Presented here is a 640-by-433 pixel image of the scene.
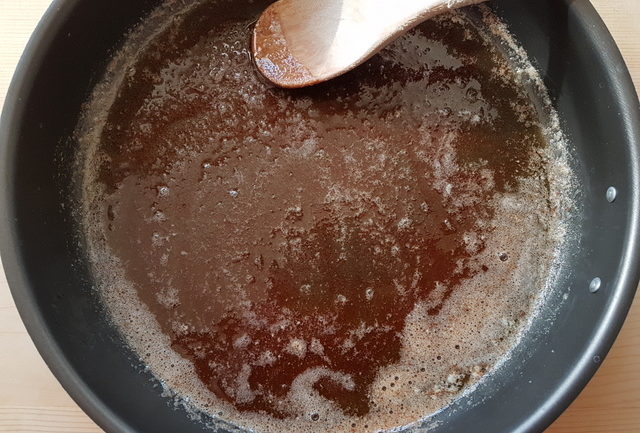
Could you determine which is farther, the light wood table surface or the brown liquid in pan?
the brown liquid in pan

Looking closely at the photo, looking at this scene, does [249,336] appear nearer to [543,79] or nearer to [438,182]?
[438,182]

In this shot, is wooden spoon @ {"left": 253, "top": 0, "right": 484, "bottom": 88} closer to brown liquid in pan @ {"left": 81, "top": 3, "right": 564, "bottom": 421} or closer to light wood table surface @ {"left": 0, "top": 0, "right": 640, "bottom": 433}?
brown liquid in pan @ {"left": 81, "top": 3, "right": 564, "bottom": 421}

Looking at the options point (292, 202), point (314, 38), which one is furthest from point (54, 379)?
point (314, 38)

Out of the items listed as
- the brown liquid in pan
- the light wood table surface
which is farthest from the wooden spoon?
the light wood table surface

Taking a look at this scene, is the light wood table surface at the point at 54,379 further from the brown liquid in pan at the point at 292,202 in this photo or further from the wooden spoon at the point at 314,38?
the wooden spoon at the point at 314,38

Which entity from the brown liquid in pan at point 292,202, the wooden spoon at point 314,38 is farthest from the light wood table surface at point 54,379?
the wooden spoon at point 314,38
